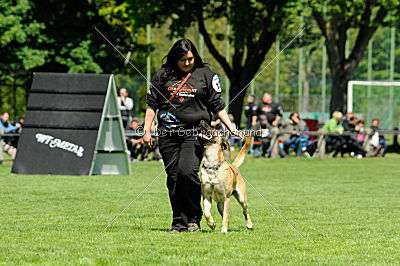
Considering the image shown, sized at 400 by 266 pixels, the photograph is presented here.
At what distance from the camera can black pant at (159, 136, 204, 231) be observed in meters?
9.39

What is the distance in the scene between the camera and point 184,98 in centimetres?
927

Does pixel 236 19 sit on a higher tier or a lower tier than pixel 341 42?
higher

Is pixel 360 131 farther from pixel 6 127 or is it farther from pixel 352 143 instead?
pixel 6 127

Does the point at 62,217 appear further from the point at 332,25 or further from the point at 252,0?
the point at 332,25

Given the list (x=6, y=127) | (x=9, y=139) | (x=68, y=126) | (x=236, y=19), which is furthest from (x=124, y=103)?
(x=236, y=19)

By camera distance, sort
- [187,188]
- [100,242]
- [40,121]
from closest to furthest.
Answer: [100,242] → [187,188] → [40,121]

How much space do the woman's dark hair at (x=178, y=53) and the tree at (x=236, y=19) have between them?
2139 centimetres

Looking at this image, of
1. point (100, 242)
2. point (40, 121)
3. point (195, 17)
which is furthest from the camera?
point (195, 17)

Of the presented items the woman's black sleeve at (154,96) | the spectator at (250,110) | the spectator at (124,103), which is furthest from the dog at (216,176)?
the spectator at (250,110)

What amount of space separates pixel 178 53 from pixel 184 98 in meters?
0.44

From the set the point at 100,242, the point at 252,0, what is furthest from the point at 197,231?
→ the point at 252,0

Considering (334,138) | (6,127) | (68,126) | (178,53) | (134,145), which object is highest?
(178,53)

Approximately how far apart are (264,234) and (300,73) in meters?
41.8

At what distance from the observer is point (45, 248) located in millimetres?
8070
